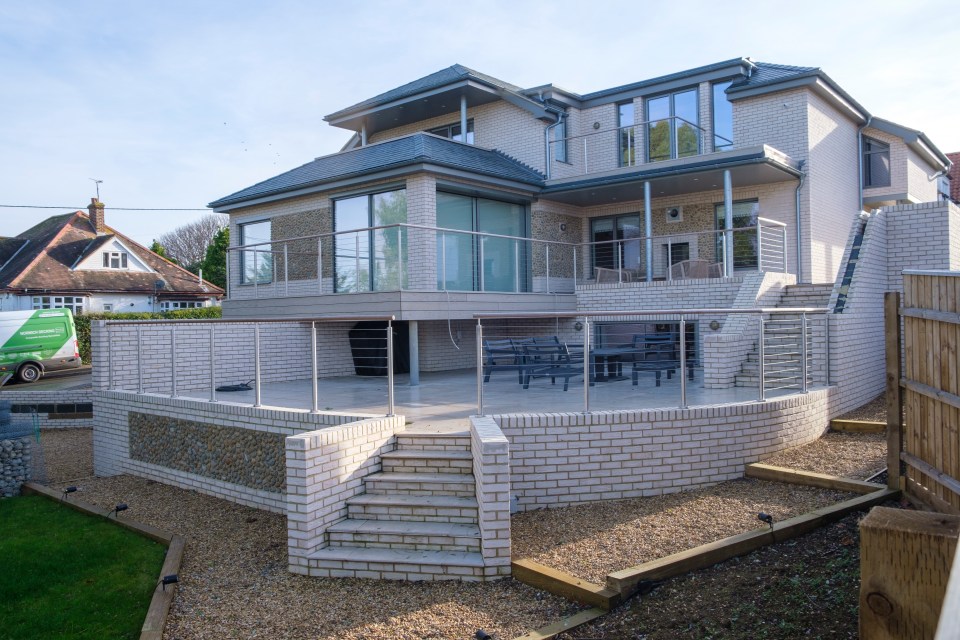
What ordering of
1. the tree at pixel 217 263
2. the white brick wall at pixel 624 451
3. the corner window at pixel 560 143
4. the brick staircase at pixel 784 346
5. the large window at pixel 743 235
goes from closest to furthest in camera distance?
1. the white brick wall at pixel 624 451
2. the brick staircase at pixel 784 346
3. the large window at pixel 743 235
4. the corner window at pixel 560 143
5. the tree at pixel 217 263

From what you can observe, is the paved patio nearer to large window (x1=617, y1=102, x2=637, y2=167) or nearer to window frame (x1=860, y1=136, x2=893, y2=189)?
large window (x1=617, y1=102, x2=637, y2=167)

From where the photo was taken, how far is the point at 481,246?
1473cm

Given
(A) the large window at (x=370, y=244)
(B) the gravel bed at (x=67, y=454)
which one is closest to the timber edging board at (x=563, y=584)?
(A) the large window at (x=370, y=244)

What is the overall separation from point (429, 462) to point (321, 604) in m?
1.88

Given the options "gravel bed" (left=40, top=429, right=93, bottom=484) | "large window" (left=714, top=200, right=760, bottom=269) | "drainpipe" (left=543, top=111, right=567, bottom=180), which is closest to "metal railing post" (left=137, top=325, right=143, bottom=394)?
"gravel bed" (left=40, top=429, right=93, bottom=484)

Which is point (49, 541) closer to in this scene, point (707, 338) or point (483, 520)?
point (483, 520)

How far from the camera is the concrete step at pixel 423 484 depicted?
270 inches

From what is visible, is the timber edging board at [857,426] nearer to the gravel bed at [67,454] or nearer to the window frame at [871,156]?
the gravel bed at [67,454]

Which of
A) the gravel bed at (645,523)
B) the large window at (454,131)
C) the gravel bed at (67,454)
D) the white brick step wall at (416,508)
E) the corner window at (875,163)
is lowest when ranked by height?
the gravel bed at (67,454)

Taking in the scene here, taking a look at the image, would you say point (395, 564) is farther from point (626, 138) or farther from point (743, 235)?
point (626, 138)

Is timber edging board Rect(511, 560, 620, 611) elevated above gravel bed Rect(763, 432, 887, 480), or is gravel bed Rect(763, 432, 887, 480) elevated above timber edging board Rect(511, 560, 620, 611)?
gravel bed Rect(763, 432, 887, 480)

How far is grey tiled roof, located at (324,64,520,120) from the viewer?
58.9 feet

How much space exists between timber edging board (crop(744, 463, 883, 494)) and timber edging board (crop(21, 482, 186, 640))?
606cm

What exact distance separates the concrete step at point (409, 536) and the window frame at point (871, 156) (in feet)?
61.2
